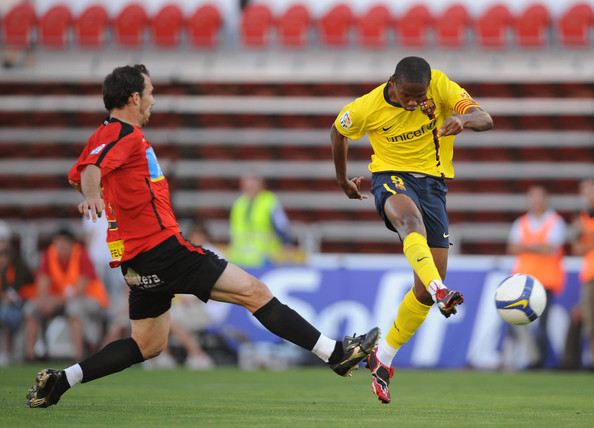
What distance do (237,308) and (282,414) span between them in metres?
6.60

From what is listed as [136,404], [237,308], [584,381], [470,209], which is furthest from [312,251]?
[136,404]

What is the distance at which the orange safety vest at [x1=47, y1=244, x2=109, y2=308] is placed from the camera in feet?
40.7

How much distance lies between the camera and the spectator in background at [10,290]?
479 inches

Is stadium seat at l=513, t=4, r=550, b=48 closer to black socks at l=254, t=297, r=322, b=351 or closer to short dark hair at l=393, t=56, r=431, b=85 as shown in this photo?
short dark hair at l=393, t=56, r=431, b=85

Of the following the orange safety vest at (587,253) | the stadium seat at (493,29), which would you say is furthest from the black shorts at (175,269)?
the stadium seat at (493,29)

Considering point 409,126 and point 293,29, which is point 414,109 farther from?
point 293,29

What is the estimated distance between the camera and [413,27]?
16469mm

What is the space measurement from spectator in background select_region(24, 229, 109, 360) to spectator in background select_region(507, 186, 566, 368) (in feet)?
17.6

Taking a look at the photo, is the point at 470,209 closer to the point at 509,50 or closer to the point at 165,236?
the point at 509,50

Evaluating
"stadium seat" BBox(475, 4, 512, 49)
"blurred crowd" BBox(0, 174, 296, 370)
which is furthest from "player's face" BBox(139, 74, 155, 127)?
"stadium seat" BBox(475, 4, 512, 49)

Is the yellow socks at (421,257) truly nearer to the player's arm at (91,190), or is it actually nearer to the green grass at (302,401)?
the green grass at (302,401)

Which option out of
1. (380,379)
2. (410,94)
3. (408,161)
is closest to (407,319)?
(380,379)

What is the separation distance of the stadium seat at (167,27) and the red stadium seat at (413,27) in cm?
395

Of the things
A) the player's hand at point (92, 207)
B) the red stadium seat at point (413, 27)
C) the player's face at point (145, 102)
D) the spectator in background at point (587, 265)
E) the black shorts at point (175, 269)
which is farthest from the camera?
the red stadium seat at point (413, 27)
